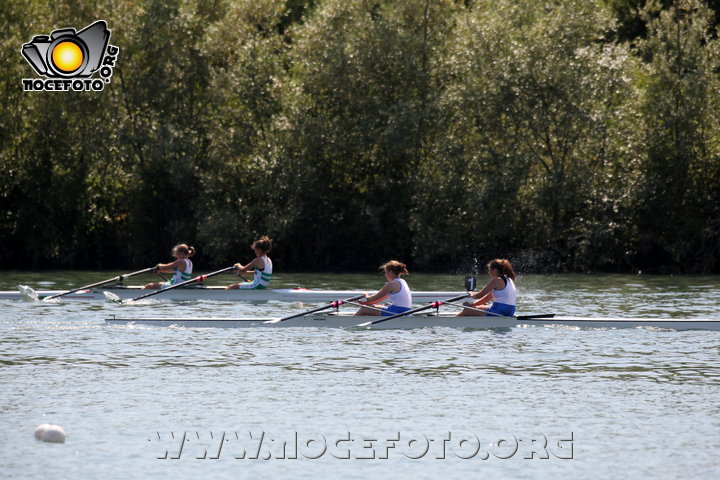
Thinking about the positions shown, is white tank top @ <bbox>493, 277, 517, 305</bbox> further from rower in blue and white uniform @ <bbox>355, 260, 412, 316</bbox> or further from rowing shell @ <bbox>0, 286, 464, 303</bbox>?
rowing shell @ <bbox>0, 286, 464, 303</bbox>

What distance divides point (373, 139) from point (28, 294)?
65.0ft

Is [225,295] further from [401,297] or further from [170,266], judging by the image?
[401,297]

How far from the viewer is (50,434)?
33.1 feet

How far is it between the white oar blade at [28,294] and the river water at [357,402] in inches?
149

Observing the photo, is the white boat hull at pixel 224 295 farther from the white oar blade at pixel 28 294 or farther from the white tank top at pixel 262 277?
the white tank top at pixel 262 277

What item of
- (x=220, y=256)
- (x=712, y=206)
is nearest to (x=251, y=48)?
(x=220, y=256)

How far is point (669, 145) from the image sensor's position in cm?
3984

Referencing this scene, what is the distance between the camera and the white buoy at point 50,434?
10070mm

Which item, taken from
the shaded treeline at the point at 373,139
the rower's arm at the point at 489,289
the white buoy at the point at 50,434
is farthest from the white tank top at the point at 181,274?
the shaded treeline at the point at 373,139

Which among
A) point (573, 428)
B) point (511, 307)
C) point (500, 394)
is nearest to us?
point (573, 428)

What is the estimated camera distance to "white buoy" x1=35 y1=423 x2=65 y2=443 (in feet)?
33.0

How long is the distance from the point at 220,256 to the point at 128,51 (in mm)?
9053

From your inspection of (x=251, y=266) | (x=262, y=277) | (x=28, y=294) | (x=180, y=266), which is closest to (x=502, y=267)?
(x=251, y=266)

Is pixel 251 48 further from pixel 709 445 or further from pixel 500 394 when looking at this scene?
pixel 709 445
